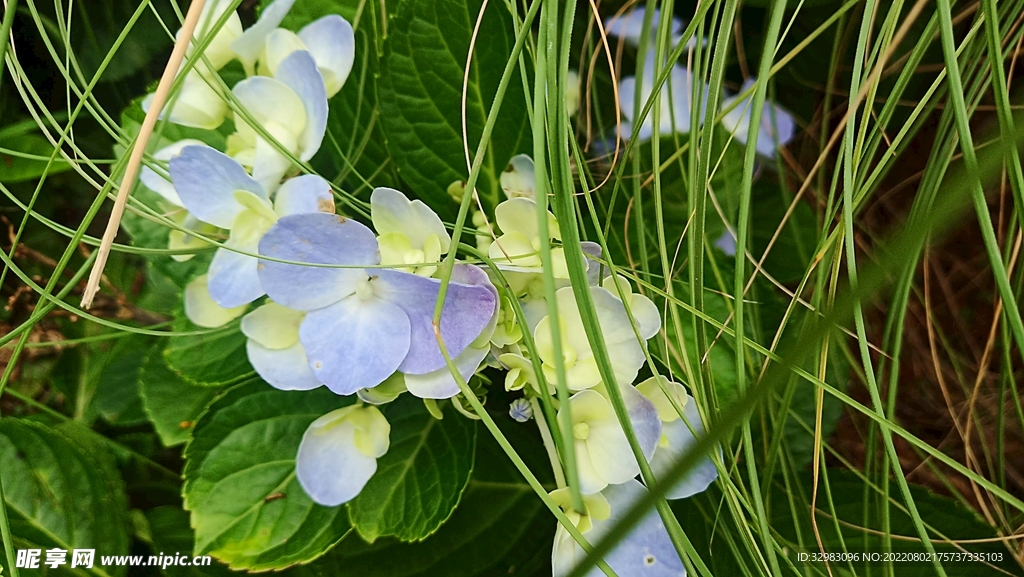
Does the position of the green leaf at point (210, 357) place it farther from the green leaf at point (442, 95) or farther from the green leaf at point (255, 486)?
the green leaf at point (442, 95)

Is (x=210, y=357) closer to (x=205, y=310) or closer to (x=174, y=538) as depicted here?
(x=205, y=310)

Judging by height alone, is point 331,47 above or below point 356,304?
above

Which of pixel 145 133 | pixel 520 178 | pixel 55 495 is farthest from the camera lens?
pixel 55 495

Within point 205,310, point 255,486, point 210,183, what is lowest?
point 255,486

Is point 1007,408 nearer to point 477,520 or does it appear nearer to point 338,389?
point 477,520

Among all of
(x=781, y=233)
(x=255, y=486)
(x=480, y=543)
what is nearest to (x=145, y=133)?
(x=255, y=486)

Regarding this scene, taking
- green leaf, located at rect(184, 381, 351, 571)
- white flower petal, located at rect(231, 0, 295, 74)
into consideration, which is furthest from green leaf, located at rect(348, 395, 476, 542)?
white flower petal, located at rect(231, 0, 295, 74)

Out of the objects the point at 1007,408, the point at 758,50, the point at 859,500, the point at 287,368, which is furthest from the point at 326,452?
the point at 1007,408
